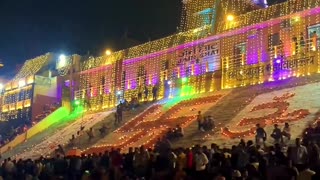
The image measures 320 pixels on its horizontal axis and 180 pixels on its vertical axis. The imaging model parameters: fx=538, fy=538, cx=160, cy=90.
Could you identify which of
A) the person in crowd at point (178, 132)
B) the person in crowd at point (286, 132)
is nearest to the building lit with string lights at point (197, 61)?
the person in crowd at point (178, 132)

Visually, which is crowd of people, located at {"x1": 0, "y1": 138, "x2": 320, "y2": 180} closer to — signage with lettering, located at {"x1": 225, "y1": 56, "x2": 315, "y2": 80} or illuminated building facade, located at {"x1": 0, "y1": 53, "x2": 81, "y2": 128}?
signage with lettering, located at {"x1": 225, "y1": 56, "x2": 315, "y2": 80}

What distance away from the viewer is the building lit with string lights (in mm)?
28000

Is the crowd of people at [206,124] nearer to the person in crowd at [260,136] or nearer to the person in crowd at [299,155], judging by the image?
the person in crowd at [260,136]

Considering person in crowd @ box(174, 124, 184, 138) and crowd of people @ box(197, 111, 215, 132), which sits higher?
crowd of people @ box(197, 111, 215, 132)

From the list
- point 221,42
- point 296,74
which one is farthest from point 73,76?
point 296,74

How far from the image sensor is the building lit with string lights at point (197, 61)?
28.0 meters

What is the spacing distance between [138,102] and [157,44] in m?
6.21

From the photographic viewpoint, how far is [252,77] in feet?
92.8

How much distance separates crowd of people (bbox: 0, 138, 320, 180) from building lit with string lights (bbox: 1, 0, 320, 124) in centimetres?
1213

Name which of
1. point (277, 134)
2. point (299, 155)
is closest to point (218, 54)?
point (277, 134)

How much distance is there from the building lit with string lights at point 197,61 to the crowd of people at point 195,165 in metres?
12.1

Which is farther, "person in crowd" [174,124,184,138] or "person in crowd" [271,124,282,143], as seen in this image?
"person in crowd" [174,124,184,138]

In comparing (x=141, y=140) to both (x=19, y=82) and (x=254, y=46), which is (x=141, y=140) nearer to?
(x=254, y=46)

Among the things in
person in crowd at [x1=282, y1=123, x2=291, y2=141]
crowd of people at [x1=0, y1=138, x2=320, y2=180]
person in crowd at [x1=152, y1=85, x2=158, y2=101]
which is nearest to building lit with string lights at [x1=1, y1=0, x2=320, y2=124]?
person in crowd at [x1=152, y1=85, x2=158, y2=101]
